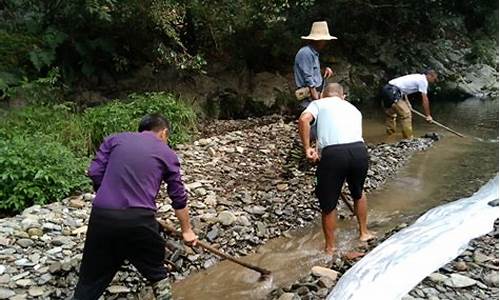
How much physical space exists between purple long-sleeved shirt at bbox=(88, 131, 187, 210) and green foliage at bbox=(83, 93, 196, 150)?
412cm

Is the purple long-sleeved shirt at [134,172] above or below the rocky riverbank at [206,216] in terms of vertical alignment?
above

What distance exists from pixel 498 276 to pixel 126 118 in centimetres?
572

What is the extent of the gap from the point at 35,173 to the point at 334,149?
3.32 metres

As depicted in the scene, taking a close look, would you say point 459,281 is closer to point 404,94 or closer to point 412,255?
point 412,255

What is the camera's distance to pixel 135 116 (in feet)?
28.1

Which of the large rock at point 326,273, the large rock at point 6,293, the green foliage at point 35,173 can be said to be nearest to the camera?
the large rock at point 6,293

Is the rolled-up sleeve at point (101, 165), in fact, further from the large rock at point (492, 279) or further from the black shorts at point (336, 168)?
the large rock at point (492, 279)

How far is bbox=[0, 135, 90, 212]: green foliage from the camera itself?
586 centimetres

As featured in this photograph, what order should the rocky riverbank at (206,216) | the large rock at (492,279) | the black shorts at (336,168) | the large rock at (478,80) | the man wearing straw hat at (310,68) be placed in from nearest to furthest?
the large rock at (492,279) → the rocky riverbank at (206,216) → the black shorts at (336,168) → the man wearing straw hat at (310,68) → the large rock at (478,80)

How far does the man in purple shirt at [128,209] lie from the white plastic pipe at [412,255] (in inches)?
55.0

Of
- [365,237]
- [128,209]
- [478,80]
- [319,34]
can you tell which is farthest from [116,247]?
[478,80]

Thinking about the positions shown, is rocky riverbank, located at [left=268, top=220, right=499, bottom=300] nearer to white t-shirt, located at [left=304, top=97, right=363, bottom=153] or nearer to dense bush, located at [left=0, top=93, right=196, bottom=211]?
white t-shirt, located at [left=304, top=97, right=363, bottom=153]

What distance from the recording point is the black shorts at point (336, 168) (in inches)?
195

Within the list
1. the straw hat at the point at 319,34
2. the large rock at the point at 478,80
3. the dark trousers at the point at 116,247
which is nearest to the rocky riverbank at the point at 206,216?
the dark trousers at the point at 116,247
